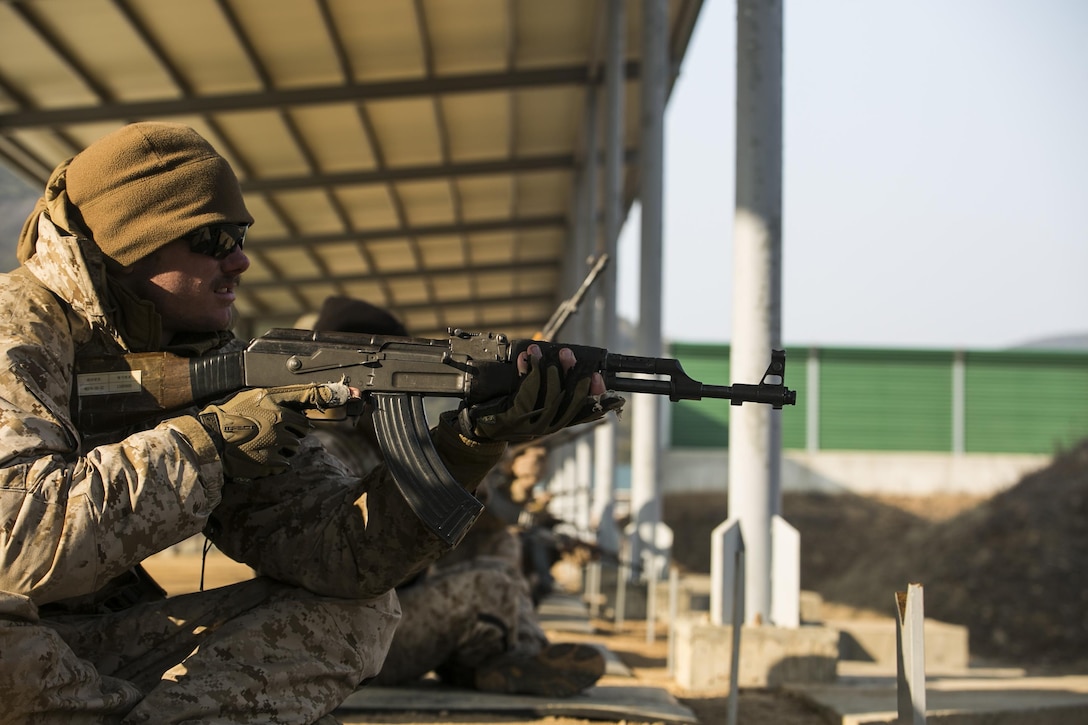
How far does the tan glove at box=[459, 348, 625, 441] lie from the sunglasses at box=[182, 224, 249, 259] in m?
0.72

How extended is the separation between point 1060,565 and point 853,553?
25.0 ft

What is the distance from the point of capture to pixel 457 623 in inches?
177

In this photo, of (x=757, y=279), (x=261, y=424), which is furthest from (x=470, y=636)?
(x=757, y=279)

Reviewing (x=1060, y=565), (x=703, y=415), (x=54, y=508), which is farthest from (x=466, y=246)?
(x=54, y=508)

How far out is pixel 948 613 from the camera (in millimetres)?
12883

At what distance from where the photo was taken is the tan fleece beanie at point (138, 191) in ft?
9.21

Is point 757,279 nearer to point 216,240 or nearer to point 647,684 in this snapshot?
point 647,684

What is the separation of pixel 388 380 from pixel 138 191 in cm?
74

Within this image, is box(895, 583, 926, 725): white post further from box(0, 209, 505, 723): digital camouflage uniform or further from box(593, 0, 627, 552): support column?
box(593, 0, 627, 552): support column

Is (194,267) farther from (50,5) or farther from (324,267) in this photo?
(324,267)

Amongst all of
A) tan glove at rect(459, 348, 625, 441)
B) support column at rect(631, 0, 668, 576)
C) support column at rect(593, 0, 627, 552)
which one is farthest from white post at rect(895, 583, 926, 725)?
support column at rect(593, 0, 627, 552)

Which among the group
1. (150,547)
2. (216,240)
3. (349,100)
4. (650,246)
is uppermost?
(349,100)

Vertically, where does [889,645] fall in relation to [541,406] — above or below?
below

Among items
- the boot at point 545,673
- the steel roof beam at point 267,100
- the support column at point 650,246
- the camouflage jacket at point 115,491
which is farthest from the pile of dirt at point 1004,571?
the camouflage jacket at point 115,491
